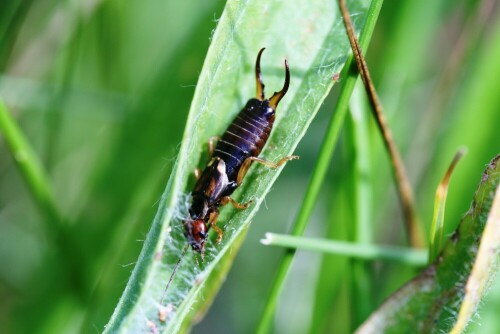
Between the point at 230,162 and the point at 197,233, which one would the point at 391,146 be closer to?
the point at 230,162

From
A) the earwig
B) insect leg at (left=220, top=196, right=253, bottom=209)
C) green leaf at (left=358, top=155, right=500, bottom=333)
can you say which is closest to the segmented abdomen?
the earwig

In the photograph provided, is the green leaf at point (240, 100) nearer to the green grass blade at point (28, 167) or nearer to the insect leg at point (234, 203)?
the insect leg at point (234, 203)

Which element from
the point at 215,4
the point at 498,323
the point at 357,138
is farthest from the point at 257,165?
the point at 215,4

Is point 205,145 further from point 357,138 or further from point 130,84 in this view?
point 130,84

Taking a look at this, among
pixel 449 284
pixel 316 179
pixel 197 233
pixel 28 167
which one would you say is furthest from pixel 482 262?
pixel 28 167

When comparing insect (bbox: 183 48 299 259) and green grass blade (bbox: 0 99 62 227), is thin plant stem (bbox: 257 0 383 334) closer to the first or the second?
insect (bbox: 183 48 299 259)
